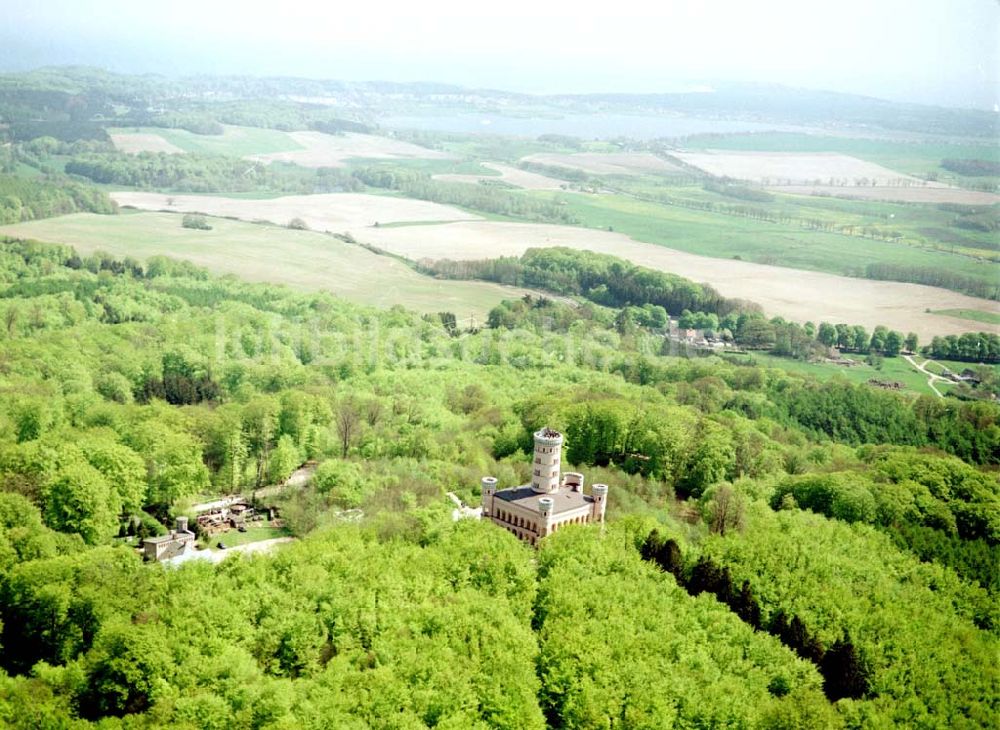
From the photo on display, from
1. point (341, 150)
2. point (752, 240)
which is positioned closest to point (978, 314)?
point (752, 240)

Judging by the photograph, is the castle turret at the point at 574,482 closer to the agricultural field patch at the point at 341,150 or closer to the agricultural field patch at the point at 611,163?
the agricultural field patch at the point at 611,163

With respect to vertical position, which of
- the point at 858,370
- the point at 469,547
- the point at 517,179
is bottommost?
the point at 858,370

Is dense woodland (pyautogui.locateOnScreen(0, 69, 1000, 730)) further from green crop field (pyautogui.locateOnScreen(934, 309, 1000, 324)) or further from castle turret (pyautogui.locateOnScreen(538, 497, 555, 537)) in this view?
green crop field (pyautogui.locateOnScreen(934, 309, 1000, 324))

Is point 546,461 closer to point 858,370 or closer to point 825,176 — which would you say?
point 858,370

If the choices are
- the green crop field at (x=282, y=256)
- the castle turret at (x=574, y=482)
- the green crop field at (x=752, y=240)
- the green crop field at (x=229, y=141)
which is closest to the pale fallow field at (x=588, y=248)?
the green crop field at (x=752, y=240)

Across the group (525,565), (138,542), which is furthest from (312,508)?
(525,565)

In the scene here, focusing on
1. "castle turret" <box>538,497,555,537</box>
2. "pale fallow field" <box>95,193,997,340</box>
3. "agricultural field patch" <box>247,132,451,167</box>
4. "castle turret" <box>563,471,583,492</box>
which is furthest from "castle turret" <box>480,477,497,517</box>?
"agricultural field patch" <box>247,132,451,167</box>

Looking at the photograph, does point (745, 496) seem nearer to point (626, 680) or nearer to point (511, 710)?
point (626, 680)
